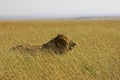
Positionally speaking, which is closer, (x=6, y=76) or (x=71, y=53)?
(x=6, y=76)

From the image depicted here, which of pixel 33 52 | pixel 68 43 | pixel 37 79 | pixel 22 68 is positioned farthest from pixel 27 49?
pixel 37 79

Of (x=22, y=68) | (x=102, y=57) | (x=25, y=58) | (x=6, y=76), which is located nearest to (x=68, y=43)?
(x=102, y=57)

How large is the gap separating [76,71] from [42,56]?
178 centimetres

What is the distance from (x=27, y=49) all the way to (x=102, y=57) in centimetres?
277

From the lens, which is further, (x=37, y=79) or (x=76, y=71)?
(x=76, y=71)

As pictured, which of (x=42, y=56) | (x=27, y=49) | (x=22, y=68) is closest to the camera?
(x=22, y=68)

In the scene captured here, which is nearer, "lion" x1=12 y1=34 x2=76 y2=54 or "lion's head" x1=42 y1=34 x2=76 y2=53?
"lion" x1=12 y1=34 x2=76 y2=54

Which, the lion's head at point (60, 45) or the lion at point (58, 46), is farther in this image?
the lion's head at point (60, 45)

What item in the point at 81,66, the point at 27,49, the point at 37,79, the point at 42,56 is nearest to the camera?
the point at 37,79

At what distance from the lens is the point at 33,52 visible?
1167 centimetres

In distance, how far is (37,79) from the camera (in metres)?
8.95

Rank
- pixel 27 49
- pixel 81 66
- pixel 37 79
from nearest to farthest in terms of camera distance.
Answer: pixel 37 79, pixel 81 66, pixel 27 49

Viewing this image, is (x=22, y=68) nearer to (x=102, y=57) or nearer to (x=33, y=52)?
(x=33, y=52)

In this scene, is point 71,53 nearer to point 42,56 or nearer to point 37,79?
point 42,56
